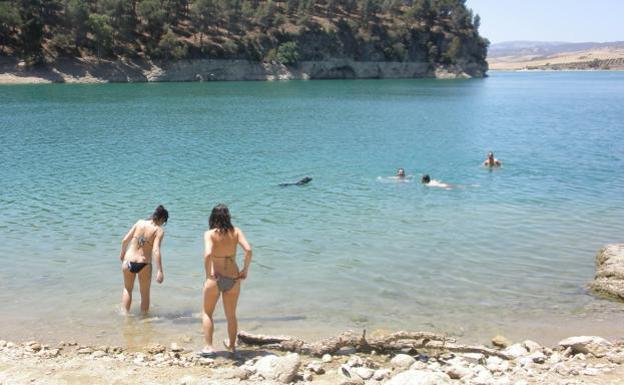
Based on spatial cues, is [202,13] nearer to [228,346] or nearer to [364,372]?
[228,346]

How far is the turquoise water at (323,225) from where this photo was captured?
11.9 m

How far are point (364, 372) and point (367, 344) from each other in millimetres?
1424

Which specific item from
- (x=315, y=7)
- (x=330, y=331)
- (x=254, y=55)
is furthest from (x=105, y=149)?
(x=315, y=7)

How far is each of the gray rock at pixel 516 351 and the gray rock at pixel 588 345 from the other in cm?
72

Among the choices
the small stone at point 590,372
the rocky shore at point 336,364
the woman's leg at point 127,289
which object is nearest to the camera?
the rocky shore at point 336,364

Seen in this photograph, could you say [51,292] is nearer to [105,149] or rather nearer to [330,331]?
[330,331]

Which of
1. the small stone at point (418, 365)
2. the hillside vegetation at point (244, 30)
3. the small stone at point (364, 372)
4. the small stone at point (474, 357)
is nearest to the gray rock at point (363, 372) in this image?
the small stone at point (364, 372)

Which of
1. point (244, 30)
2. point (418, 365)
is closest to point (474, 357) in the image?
point (418, 365)

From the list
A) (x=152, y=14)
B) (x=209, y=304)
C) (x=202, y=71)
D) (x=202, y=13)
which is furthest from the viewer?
(x=202, y=13)

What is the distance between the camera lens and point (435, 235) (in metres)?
17.7

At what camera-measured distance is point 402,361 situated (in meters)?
8.99

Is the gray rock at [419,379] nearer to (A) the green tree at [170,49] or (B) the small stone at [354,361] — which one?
(B) the small stone at [354,361]

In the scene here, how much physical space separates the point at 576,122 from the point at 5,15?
9556 cm

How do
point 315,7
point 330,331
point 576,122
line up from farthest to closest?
point 315,7, point 576,122, point 330,331
